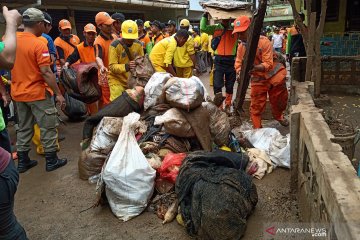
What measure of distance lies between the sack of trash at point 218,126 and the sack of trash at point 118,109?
881mm

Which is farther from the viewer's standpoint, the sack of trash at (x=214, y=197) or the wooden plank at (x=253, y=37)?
the wooden plank at (x=253, y=37)

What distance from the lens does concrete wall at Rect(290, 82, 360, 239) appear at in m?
1.58

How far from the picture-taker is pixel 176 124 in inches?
148

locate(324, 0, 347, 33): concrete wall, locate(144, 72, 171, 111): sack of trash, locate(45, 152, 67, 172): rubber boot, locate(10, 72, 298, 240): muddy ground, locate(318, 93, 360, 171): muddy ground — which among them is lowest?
locate(10, 72, 298, 240): muddy ground

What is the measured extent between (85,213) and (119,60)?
238 centimetres

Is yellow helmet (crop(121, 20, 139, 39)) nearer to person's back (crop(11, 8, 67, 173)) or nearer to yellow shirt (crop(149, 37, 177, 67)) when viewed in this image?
yellow shirt (crop(149, 37, 177, 67))

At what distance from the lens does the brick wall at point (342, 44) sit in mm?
7730

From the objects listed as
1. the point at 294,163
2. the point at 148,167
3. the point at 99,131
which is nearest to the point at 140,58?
the point at 99,131

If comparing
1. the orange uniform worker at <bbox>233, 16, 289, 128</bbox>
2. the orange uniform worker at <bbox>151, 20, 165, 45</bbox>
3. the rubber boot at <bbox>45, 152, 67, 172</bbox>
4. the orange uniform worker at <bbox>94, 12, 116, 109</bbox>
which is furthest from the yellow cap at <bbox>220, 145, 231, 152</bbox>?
the orange uniform worker at <bbox>151, 20, 165, 45</bbox>

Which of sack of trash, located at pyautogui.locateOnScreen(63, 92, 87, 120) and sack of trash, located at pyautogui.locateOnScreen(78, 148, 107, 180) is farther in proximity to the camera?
sack of trash, located at pyautogui.locateOnScreen(63, 92, 87, 120)

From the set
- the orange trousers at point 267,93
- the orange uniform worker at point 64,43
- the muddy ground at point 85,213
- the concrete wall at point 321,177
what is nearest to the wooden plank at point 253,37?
the orange trousers at point 267,93

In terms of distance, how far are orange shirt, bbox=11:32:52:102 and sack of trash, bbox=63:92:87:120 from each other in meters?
1.96

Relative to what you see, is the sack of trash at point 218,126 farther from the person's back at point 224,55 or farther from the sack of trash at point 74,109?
the sack of trash at point 74,109

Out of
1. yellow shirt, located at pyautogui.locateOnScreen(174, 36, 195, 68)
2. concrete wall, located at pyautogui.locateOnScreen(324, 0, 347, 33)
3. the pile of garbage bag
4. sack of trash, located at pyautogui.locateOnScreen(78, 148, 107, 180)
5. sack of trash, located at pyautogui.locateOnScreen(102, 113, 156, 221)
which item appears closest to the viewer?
the pile of garbage bag
